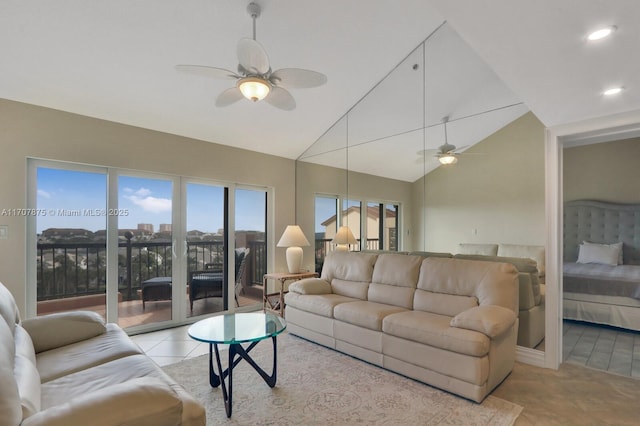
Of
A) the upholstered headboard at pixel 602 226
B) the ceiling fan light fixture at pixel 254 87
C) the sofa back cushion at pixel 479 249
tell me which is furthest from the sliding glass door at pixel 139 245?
the upholstered headboard at pixel 602 226

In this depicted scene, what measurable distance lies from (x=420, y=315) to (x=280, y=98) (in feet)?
7.59

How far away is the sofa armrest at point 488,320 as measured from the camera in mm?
2412

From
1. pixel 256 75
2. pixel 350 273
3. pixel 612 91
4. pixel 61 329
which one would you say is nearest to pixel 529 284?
pixel 612 91

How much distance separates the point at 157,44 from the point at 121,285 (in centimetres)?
276

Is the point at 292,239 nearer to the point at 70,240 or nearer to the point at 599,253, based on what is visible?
the point at 70,240

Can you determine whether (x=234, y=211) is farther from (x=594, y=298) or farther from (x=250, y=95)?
(x=594, y=298)

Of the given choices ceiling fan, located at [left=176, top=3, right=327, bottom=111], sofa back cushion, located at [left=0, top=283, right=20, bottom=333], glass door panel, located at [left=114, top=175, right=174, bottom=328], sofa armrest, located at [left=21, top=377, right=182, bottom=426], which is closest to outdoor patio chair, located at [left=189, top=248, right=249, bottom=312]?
glass door panel, located at [left=114, top=175, right=174, bottom=328]

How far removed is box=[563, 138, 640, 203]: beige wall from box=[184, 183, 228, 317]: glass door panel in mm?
5393

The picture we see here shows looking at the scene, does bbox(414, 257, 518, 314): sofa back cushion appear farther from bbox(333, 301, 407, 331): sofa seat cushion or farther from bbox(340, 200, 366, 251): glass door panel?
bbox(340, 200, 366, 251): glass door panel

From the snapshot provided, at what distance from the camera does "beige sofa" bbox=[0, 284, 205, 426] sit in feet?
3.97

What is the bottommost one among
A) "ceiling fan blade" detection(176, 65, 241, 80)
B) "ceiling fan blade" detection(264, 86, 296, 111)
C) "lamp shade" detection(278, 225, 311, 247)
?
"lamp shade" detection(278, 225, 311, 247)

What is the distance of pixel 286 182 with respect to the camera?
5555mm

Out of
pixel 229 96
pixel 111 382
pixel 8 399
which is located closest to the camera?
pixel 8 399

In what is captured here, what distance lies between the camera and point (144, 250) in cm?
411
